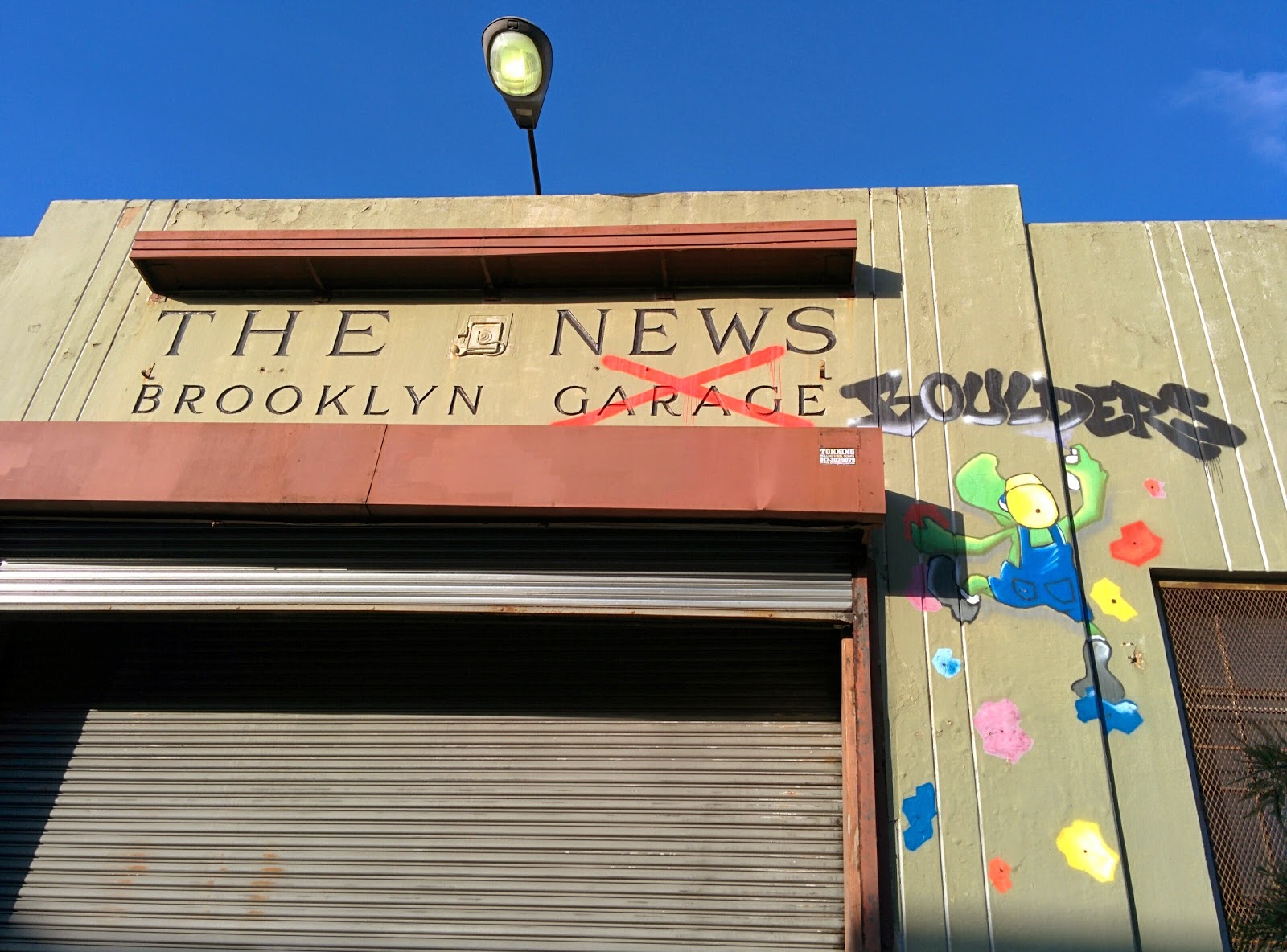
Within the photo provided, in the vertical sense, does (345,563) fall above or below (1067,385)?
below

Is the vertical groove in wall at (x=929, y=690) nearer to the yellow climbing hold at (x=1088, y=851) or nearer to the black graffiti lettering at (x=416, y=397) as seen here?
the yellow climbing hold at (x=1088, y=851)

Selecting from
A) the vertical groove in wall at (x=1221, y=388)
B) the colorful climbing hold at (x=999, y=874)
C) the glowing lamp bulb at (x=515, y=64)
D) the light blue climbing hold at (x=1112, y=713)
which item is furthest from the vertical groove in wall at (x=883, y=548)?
the glowing lamp bulb at (x=515, y=64)

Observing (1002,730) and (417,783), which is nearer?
A: (1002,730)

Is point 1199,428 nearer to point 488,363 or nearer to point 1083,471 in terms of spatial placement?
point 1083,471

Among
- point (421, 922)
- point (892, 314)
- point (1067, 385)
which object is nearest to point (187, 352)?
point (421, 922)

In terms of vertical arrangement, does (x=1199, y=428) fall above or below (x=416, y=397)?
below

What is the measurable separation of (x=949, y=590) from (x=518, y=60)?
188 inches

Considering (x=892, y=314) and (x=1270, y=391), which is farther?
(x=892, y=314)

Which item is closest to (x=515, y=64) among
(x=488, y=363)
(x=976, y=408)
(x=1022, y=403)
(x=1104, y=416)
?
(x=488, y=363)

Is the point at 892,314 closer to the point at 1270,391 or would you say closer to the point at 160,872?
the point at 1270,391

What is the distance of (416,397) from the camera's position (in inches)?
276

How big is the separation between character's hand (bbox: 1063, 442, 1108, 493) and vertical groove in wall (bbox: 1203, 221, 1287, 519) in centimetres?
98

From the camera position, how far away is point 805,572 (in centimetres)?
586

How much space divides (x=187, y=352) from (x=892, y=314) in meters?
4.72
